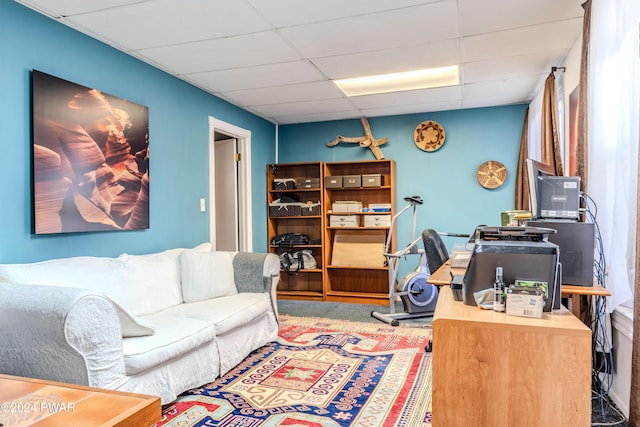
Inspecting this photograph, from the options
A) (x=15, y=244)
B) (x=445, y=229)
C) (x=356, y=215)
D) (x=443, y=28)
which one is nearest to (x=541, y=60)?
(x=443, y=28)

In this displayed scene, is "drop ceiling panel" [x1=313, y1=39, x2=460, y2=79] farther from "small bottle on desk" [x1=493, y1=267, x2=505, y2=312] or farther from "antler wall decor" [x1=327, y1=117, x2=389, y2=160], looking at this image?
"small bottle on desk" [x1=493, y1=267, x2=505, y2=312]

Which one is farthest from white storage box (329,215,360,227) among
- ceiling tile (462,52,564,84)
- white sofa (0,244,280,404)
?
ceiling tile (462,52,564,84)

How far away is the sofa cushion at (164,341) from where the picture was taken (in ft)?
6.79

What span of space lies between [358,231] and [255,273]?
2205 mm

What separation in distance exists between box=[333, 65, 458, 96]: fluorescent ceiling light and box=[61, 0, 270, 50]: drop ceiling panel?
144cm

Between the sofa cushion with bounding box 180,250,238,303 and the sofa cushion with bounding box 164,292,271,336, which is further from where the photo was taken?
the sofa cushion with bounding box 180,250,238,303

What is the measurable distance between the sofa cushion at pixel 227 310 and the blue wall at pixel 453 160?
2.58m

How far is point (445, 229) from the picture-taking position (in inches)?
200

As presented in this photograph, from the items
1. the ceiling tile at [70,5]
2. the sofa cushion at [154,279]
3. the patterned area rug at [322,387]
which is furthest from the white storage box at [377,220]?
the ceiling tile at [70,5]

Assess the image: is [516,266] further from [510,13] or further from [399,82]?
[399,82]

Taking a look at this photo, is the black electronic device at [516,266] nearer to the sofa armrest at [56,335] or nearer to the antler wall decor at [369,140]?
the sofa armrest at [56,335]

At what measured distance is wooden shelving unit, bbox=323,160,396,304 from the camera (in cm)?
510

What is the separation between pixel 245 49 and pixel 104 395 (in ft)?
8.99

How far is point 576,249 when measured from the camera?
82.5 inches
